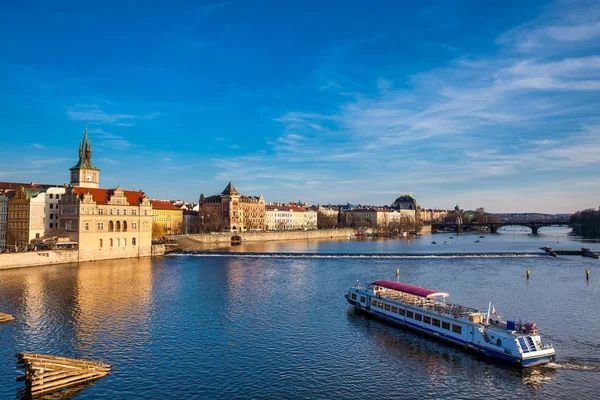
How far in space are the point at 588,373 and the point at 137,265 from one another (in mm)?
54706

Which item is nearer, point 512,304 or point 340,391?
point 340,391

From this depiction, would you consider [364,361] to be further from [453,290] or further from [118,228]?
[118,228]

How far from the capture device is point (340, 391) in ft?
72.3

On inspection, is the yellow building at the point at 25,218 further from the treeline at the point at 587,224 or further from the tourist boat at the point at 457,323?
the treeline at the point at 587,224

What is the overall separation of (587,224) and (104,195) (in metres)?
163

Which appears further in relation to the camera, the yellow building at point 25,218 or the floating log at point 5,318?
the yellow building at point 25,218

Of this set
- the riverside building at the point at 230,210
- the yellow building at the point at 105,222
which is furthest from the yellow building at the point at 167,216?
the yellow building at the point at 105,222

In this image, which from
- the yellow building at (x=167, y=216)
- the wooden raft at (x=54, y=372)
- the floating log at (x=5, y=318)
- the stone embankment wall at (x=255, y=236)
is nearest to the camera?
the wooden raft at (x=54, y=372)

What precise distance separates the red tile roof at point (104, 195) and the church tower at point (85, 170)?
32.1ft

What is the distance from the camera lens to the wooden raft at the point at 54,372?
21.4m

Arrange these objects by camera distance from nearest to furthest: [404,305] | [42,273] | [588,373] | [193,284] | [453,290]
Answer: [588,373], [404,305], [453,290], [193,284], [42,273]

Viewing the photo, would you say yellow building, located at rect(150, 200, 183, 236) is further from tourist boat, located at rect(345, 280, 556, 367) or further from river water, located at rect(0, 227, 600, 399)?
tourist boat, located at rect(345, 280, 556, 367)

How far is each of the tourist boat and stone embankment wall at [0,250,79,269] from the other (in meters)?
43.0

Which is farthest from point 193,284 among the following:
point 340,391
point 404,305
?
point 340,391
